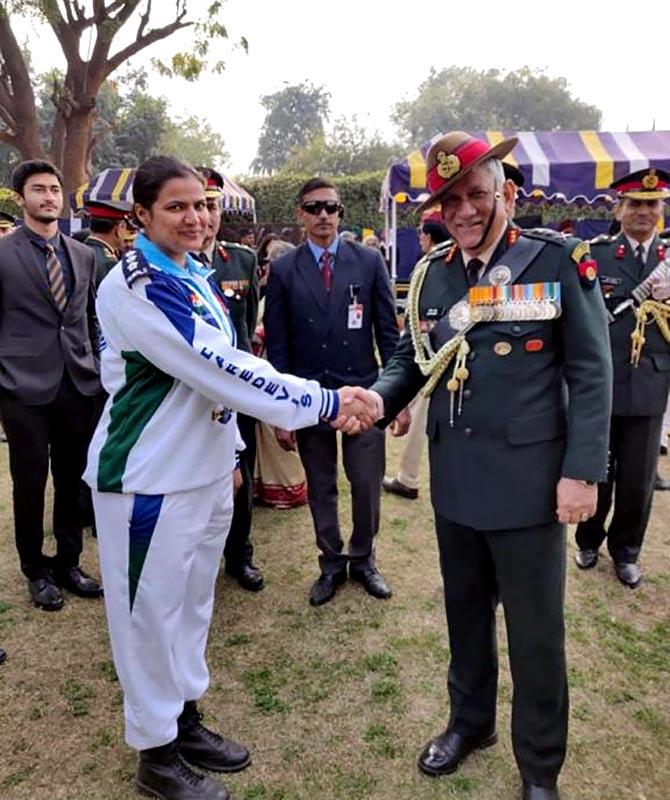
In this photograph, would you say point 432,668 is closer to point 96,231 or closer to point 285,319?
point 285,319

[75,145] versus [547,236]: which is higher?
[75,145]

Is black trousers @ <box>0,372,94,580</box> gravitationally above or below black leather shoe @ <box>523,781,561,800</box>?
above

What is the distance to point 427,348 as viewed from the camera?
7.70 ft

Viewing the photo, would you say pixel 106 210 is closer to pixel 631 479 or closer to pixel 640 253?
pixel 640 253

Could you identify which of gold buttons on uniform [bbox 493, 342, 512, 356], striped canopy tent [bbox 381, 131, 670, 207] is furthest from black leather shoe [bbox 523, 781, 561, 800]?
striped canopy tent [bbox 381, 131, 670, 207]

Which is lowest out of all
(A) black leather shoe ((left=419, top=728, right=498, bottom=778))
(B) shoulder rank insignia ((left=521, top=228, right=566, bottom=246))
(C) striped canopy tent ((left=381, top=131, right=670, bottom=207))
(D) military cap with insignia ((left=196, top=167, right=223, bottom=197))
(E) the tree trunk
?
(A) black leather shoe ((left=419, top=728, right=498, bottom=778))

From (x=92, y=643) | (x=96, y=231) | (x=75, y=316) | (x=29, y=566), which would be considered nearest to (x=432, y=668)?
(x=92, y=643)

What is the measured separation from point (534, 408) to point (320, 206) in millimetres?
1925

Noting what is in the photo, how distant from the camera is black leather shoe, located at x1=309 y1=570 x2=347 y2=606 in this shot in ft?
12.0

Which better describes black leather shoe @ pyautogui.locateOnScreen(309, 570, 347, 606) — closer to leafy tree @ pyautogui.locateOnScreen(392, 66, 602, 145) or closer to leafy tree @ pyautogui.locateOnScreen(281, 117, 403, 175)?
leafy tree @ pyautogui.locateOnScreen(281, 117, 403, 175)

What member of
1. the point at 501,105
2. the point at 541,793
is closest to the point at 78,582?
the point at 541,793

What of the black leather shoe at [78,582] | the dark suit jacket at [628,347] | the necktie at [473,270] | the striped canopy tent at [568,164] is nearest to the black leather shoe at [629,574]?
the dark suit jacket at [628,347]

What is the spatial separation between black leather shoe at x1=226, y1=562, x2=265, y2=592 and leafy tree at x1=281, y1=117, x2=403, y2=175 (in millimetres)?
45729

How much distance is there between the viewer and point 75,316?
3598 millimetres
